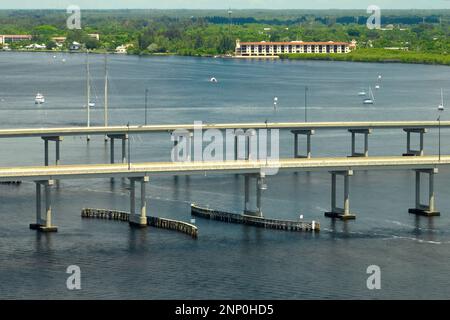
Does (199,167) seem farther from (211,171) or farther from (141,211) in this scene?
(141,211)

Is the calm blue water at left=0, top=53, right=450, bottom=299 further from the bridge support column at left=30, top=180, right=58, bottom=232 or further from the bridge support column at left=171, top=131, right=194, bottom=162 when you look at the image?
the bridge support column at left=171, top=131, right=194, bottom=162

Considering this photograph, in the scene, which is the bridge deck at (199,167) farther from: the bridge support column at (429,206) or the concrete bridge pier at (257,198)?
the bridge support column at (429,206)

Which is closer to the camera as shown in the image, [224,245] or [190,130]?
[224,245]

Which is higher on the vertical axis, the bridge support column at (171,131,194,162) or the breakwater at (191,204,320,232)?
the bridge support column at (171,131,194,162)

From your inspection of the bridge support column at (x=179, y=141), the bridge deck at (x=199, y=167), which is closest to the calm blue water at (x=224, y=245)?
the bridge support column at (x=179, y=141)

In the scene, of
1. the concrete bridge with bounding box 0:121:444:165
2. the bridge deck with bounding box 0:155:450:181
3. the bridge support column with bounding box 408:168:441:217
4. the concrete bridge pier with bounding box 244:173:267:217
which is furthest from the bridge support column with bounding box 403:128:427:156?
the concrete bridge pier with bounding box 244:173:267:217

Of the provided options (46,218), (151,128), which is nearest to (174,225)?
(46,218)
